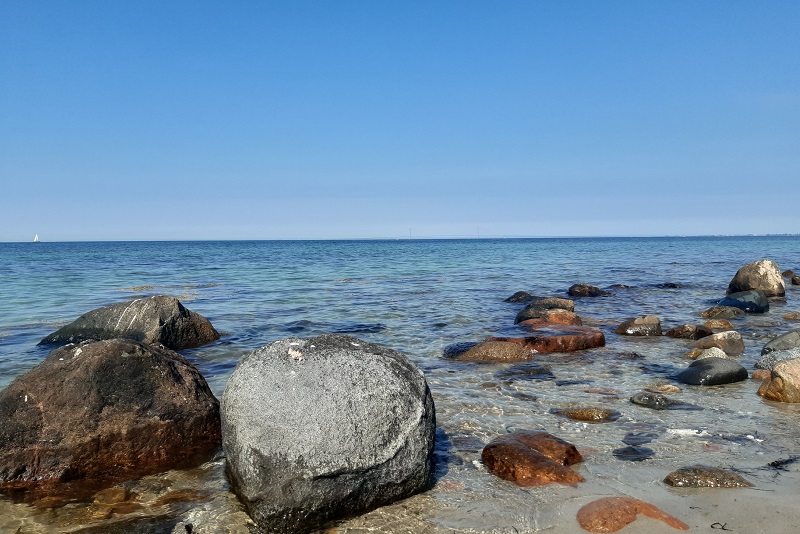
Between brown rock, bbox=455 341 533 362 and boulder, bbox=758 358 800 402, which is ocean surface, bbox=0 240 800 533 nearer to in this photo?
boulder, bbox=758 358 800 402

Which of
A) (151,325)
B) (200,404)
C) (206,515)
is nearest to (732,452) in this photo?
(206,515)

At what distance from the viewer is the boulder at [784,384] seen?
6875 millimetres

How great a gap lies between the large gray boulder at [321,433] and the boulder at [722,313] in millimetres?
11789

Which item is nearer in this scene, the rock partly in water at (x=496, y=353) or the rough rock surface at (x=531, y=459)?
the rough rock surface at (x=531, y=459)

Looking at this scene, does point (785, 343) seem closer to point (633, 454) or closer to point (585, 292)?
point (633, 454)

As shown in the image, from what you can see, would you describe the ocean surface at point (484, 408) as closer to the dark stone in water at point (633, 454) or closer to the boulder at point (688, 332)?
the dark stone in water at point (633, 454)

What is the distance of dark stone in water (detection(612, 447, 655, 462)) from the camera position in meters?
5.27

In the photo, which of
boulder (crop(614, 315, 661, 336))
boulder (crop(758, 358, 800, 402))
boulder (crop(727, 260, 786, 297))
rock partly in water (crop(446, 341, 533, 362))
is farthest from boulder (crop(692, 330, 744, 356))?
boulder (crop(727, 260, 786, 297))

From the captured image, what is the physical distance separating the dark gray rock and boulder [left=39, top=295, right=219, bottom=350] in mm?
7625

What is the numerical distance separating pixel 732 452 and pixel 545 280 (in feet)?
69.7

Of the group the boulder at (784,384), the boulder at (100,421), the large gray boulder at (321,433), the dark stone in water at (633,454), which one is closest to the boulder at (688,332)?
the boulder at (784,384)

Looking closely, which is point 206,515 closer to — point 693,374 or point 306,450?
point 306,450

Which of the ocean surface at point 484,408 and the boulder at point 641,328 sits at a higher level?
the boulder at point 641,328

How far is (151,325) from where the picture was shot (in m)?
10.4
